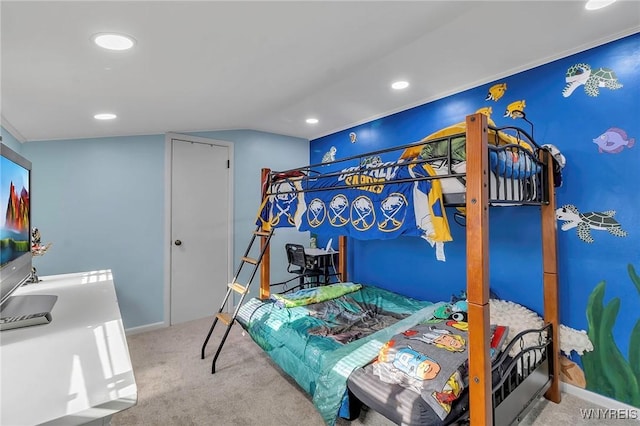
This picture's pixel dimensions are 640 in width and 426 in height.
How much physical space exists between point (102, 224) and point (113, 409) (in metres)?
3.13

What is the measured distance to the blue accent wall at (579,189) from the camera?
1983 mm

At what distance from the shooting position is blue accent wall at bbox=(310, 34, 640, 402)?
1983 millimetres

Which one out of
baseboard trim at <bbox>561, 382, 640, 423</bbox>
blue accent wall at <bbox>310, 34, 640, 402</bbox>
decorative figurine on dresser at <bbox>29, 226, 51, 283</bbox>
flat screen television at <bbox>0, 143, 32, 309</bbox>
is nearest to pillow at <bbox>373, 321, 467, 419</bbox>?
blue accent wall at <bbox>310, 34, 640, 402</bbox>

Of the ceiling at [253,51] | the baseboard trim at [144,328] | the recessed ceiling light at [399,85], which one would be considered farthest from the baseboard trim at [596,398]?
the baseboard trim at [144,328]

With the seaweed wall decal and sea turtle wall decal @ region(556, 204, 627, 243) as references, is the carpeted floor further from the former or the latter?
sea turtle wall decal @ region(556, 204, 627, 243)

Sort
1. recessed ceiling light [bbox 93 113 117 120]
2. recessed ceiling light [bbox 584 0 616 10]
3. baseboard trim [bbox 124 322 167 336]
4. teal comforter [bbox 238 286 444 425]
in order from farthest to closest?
baseboard trim [bbox 124 322 167 336] → recessed ceiling light [bbox 93 113 117 120] → teal comforter [bbox 238 286 444 425] → recessed ceiling light [bbox 584 0 616 10]

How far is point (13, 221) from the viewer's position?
4.58 feet

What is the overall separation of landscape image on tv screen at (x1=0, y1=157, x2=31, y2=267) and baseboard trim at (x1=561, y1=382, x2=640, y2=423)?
11.6ft

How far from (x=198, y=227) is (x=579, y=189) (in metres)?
3.84

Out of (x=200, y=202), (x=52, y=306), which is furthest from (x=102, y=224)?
(x=52, y=306)

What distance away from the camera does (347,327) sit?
8.11ft

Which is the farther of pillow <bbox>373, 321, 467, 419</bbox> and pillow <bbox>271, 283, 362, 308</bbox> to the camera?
pillow <bbox>271, 283, 362, 308</bbox>

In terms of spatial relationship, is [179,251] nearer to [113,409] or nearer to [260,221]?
[260,221]

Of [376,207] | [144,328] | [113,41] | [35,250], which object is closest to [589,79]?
[376,207]
